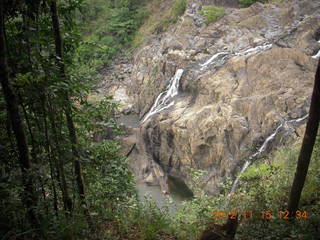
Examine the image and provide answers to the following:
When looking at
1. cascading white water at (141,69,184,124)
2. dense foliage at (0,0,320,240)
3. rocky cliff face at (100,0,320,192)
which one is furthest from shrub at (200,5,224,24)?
dense foliage at (0,0,320,240)

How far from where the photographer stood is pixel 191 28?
1958cm

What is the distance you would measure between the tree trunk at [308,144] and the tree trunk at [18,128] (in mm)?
3540

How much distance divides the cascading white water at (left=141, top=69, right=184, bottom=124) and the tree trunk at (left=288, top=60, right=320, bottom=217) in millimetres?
12235

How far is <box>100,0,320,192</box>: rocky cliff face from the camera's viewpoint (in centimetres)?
1225

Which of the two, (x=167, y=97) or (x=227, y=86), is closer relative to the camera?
(x=227, y=86)

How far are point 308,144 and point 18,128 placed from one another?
3.69 meters

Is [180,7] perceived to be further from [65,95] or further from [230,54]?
[65,95]

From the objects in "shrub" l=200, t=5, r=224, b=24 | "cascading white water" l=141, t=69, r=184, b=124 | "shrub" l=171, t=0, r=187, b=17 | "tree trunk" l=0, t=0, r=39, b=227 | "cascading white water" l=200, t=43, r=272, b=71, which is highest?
"shrub" l=171, t=0, r=187, b=17

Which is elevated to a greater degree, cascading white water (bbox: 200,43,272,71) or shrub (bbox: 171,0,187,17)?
shrub (bbox: 171,0,187,17)

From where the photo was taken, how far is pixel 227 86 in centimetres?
1375
